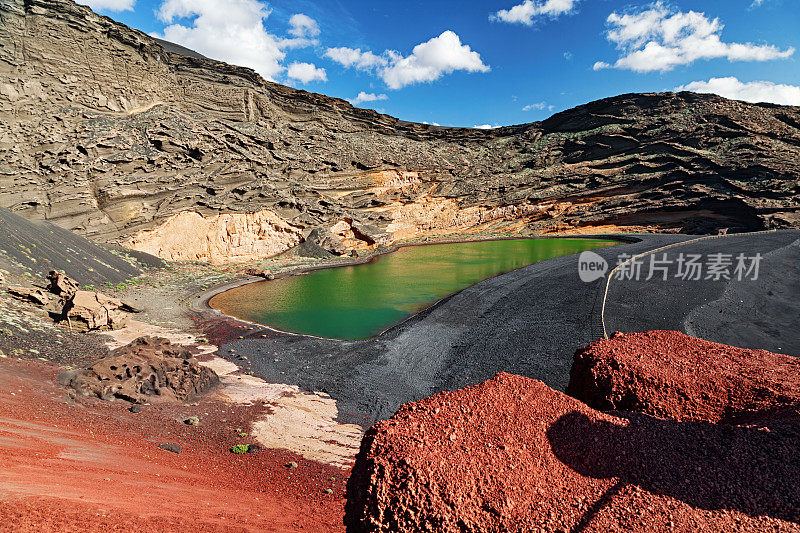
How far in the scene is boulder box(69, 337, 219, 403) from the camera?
25.2ft

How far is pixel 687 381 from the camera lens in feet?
13.3

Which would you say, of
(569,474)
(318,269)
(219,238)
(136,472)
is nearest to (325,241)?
(318,269)

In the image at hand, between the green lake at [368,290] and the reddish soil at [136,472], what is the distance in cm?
824

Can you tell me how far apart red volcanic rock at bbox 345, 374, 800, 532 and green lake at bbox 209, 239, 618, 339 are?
39.4ft

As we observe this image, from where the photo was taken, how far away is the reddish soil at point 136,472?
3.04m

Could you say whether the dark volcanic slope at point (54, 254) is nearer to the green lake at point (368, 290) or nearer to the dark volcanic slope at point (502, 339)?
the green lake at point (368, 290)

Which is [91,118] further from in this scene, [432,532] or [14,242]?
[432,532]

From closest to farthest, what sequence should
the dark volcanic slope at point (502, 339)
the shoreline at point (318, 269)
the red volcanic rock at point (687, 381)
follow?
the red volcanic rock at point (687, 381) < the dark volcanic slope at point (502, 339) < the shoreline at point (318, 269)

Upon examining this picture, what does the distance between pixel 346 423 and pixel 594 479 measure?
6.61m

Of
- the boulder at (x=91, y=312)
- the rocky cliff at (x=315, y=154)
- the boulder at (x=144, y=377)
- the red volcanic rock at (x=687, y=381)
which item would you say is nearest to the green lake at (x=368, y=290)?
the boulder at (x=91, y=312)

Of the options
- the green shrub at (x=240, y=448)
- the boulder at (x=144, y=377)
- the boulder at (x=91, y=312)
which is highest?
the boulder at (x=91, y=312)

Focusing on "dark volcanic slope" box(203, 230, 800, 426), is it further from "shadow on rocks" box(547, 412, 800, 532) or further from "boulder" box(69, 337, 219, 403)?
"shadow on rocks" box(547, 412, 800, 532)

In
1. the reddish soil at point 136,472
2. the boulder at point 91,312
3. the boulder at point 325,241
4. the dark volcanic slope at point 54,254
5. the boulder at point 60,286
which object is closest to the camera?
the reddish soil at point 136,472

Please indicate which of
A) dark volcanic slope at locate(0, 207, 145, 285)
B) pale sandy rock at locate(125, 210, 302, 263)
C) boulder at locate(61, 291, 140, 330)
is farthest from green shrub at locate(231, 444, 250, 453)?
pale sandy rock at locate(125, 210, 302, 263)
